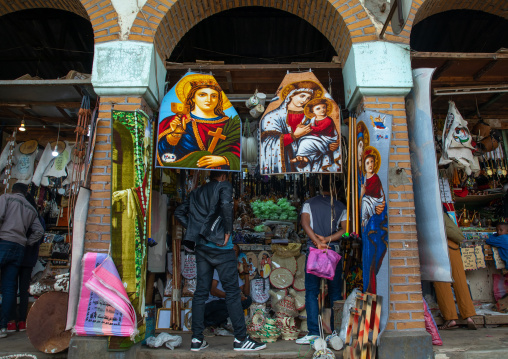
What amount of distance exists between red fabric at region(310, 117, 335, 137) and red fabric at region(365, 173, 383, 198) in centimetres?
76

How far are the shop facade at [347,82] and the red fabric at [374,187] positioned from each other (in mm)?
236

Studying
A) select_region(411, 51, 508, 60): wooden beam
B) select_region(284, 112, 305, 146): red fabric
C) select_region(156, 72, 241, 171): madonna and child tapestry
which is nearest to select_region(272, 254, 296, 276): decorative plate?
select_region(156, 72, 241, 171): madonna and child tapestry

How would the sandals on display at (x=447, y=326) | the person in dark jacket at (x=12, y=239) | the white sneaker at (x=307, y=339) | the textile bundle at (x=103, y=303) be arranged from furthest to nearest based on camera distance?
the sandals on display at (x=447, y=326) → the person in dark jacket at (x=12, y=239) → the white sneaker at (x=307, y=339) → the textile bundle at (x=103, y=303)

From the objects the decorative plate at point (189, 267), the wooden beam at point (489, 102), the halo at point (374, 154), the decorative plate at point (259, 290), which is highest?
the wooden beam at point (489, 102)

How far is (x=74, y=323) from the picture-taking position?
11.8ft

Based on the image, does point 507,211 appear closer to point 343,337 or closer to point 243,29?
point 343,337

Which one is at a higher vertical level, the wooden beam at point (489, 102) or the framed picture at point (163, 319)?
the wooden beam at point (489, 102)

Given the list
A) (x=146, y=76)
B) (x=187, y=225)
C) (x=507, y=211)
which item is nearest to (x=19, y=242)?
(x=187, y=225)

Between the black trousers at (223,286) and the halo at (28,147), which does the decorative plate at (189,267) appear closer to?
the black trousers at (223,286)

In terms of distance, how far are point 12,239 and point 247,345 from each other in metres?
3.42

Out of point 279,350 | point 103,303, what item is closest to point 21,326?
point 103,303

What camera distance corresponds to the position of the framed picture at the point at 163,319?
4746mm

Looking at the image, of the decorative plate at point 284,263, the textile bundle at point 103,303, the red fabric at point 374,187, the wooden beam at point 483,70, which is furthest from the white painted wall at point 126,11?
the wooden beam at point 483,70

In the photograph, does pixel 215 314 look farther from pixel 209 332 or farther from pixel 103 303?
pixel 103 303
